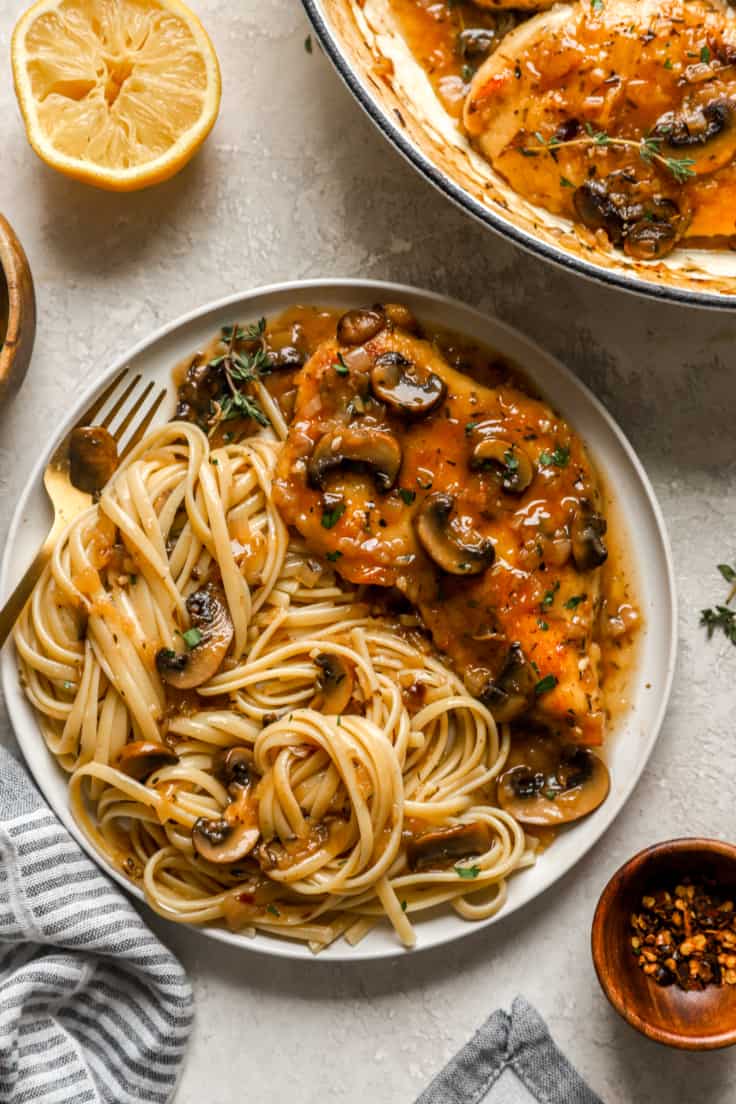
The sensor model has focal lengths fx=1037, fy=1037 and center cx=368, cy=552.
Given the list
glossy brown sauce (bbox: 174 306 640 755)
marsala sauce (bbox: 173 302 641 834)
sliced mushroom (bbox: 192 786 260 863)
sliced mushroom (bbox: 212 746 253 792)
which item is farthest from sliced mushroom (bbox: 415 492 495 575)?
sliced mushroom (bbox: 192 786 260 863)

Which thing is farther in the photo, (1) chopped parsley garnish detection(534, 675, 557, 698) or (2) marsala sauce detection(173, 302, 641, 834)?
(2) marsala sauce detection(173, 302, 641, 834)

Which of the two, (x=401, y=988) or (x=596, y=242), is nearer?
(x=596, y=242)

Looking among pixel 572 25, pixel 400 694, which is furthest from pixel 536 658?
pixel 572 25

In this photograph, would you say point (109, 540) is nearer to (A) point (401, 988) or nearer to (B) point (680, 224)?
(A) point (401, 988)

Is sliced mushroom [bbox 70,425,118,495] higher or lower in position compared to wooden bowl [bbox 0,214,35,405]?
lower

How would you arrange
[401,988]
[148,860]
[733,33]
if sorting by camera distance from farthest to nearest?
[401,988] < [148,860] < [733,33]

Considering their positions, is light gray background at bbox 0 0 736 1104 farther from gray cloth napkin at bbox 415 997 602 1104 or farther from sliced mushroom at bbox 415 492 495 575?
sliced mushroom at bbox 415 492 495 575

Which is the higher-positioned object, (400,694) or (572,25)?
(572,25)
